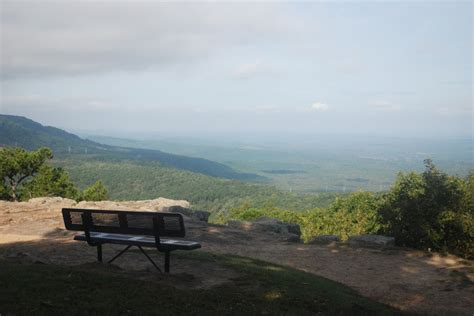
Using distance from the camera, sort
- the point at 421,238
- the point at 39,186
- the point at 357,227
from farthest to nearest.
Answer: the point at 39,186 → the point at 357,227 → the point at 421,238

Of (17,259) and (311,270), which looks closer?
(17,259)

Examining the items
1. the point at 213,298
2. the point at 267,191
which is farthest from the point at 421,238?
the point at 267,191

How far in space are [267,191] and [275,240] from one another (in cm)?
13747

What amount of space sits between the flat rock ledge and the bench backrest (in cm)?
1040

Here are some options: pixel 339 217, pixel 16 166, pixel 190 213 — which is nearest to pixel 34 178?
pixel 16 166

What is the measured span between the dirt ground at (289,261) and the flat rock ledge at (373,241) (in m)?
0.60

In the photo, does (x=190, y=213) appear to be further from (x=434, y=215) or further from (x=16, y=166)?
(x=16, y=166)

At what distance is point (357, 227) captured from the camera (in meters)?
35.6

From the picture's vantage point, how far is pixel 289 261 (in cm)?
1400

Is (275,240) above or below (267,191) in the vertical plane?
above

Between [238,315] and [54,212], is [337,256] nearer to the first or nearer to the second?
[238,315]

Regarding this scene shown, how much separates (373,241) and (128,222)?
36.9 ft

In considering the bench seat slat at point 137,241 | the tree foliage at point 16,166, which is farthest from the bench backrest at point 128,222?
the tree foliage at point 16,166

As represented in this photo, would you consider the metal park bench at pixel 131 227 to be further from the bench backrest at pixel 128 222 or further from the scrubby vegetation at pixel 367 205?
the scrubby vegetation at pixel 367 205
